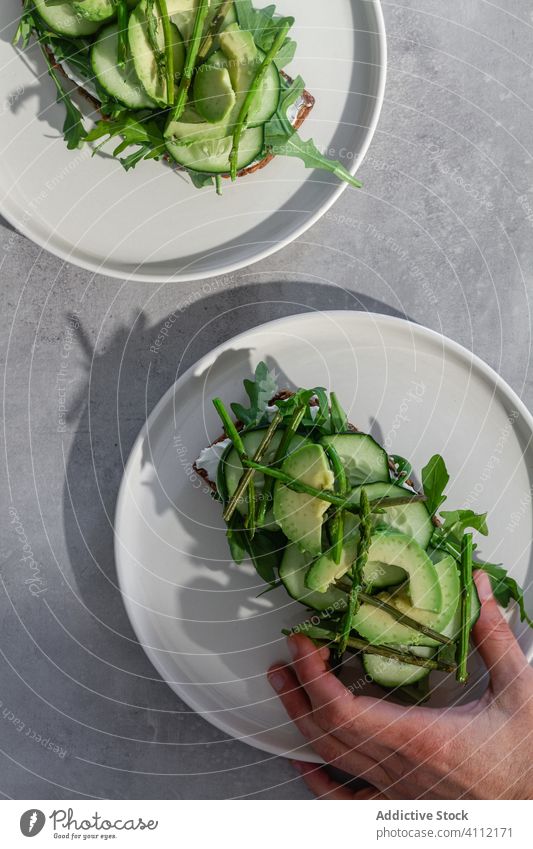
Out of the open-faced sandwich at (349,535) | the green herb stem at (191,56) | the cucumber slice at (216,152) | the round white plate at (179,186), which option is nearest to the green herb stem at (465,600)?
the open-faced sandwich at (349,535)

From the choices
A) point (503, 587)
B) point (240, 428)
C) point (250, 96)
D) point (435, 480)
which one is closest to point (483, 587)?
point (503, 587)

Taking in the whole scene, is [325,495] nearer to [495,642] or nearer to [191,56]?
[495,642]

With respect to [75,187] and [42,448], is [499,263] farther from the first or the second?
[42,448]

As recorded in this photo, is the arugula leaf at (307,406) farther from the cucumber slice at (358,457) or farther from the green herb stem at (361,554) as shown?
the green herb stem at (361,554)

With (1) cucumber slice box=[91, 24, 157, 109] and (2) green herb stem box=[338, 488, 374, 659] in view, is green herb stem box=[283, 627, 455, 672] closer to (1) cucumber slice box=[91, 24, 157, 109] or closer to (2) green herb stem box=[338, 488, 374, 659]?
(2) green herb stem box=[338, 488, 374, 659]

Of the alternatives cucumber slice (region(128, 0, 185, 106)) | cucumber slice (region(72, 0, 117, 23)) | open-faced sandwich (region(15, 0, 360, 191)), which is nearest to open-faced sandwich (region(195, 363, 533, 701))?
open-faced sandwich (region(15, 0, 360, 191))
